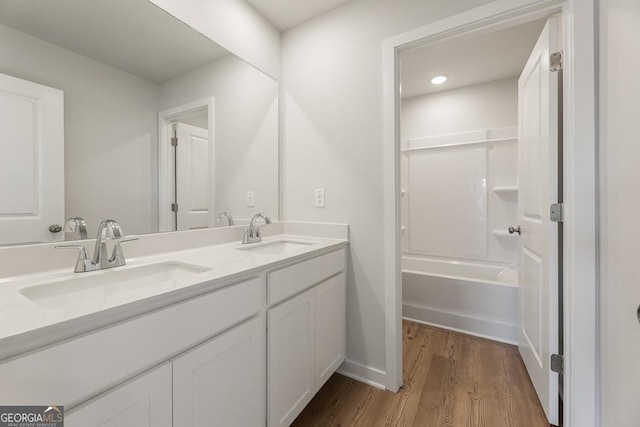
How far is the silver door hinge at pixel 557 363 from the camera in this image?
1.28 m

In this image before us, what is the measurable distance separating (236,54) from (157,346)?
1.62m

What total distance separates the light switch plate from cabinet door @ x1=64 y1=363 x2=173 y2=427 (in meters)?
1.24

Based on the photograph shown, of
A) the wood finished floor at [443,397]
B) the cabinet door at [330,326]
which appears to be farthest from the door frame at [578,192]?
the cabinet door at [330,326]

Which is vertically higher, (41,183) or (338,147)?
(338,147)

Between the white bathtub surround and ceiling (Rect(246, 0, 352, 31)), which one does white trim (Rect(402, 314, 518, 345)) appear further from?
ceiling (Rect(246, 0, 352, 31))

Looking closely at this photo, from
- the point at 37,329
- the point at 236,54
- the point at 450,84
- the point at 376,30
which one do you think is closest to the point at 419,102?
the point at 450,84

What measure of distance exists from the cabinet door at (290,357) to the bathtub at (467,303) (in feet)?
4.58

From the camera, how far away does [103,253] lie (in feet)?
3.30

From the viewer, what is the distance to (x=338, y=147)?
1725mm

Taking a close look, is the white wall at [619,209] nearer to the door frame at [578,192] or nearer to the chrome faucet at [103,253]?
the door frame at [578,192]

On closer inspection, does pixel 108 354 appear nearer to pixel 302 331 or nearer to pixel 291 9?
pixel 302 331

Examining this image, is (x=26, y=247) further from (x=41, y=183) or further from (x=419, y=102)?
(x=419, y=102)

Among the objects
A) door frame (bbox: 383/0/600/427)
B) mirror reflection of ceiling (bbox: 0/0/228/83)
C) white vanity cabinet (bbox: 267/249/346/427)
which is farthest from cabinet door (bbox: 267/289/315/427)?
mirror reflection of ceiling (bbox: 0/0/228/83)

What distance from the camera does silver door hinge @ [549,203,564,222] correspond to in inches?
49.5
